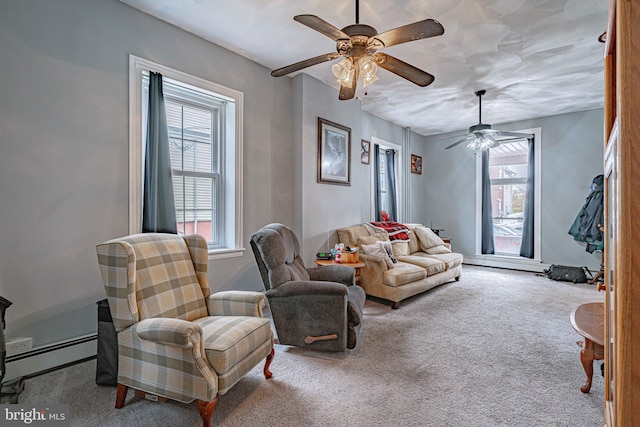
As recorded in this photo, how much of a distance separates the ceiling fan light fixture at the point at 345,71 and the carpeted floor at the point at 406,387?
2136 millimetres

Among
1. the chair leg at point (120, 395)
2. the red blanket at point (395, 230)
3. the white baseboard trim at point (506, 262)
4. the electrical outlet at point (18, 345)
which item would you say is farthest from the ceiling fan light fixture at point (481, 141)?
the electrical outlet at point (18, 345)

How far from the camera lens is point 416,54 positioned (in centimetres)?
340

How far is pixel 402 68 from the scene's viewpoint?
2.27 m

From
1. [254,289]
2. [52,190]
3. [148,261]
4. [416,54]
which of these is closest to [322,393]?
[148,261]

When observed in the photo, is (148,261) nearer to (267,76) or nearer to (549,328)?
(267,76)

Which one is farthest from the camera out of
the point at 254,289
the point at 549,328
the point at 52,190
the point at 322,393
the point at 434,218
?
the point at 434,218

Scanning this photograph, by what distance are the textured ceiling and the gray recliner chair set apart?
1.91 m

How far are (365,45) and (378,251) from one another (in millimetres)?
2543

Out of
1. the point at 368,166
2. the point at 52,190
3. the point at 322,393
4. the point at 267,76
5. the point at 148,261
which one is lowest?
the point at 322,393

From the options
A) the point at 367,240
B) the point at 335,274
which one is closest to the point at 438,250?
the point at 367,240

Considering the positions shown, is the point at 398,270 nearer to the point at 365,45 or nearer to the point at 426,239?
the point at 426,239

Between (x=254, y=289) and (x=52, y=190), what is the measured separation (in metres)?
2.10

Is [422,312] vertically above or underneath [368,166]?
underneath

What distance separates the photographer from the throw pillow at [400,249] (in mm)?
4711
